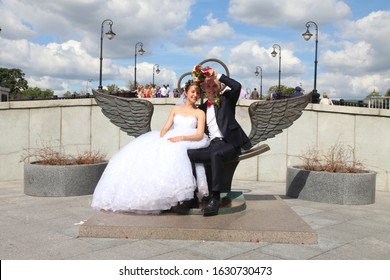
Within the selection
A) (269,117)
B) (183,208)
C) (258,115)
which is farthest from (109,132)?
(183,208)

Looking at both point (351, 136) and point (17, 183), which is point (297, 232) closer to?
point (351, 136)

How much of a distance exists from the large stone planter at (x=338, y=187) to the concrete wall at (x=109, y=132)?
9.31 feet

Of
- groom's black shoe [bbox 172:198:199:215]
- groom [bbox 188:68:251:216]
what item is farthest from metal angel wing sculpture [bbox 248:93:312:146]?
groom's black shoe [bbox 172:198:199:215]

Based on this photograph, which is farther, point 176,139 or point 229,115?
point 229,115

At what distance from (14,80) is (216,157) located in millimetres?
93742

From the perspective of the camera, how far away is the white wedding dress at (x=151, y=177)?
514 cm

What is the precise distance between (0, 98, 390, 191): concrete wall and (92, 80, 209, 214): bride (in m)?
6.13

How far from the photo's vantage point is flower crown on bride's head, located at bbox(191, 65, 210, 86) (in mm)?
5727

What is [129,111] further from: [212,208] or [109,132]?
[109,132]

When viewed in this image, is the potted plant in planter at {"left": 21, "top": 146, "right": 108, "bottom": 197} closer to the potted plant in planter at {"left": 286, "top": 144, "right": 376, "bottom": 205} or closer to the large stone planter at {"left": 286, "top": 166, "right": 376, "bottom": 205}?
the potted plant in planter at {"left": 286, "top": 144, "right": 376, "bottom": 205}

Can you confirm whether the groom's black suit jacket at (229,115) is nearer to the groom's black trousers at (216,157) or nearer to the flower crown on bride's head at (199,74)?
the groom's black trousers at (216,157)

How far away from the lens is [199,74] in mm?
5762
